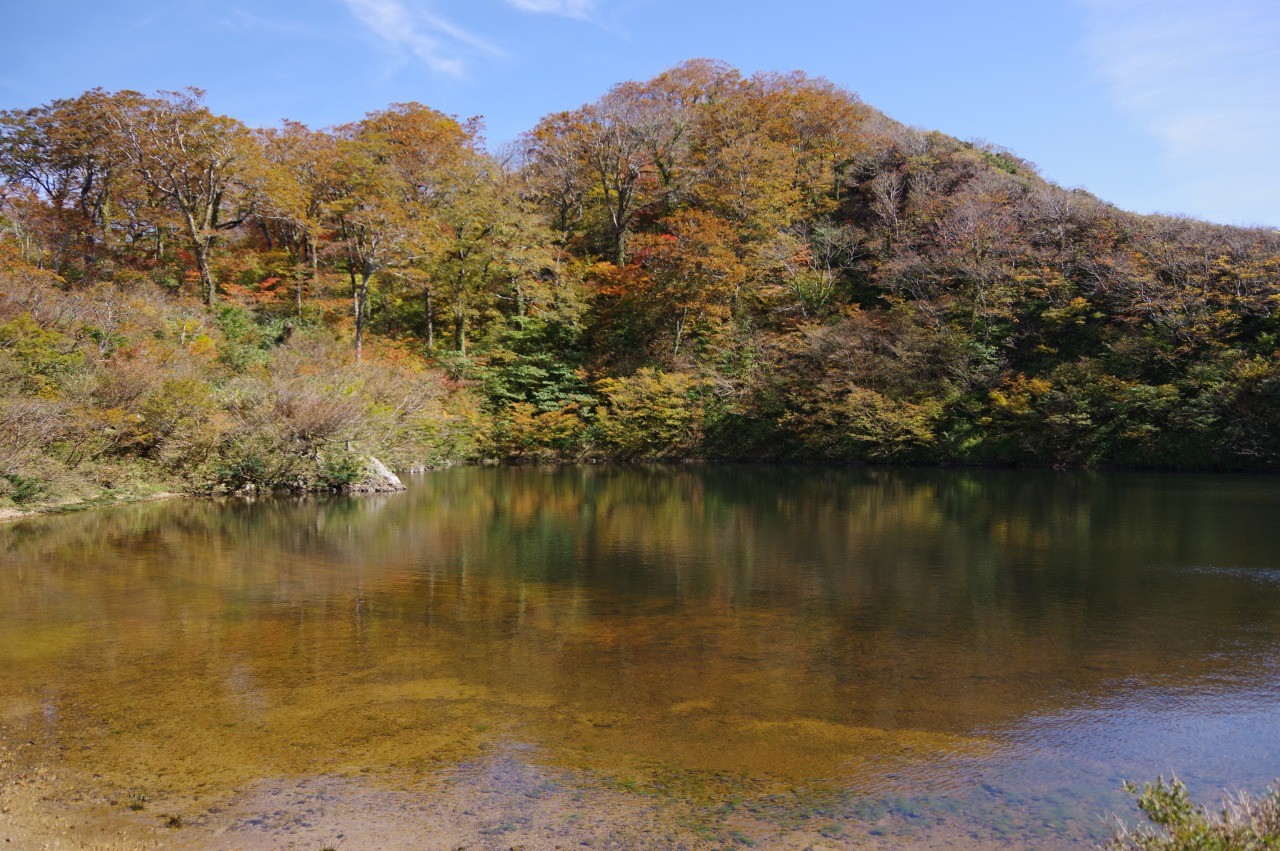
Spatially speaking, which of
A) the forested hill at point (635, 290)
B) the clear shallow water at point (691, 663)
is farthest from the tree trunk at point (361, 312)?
the clear shallow water at point (691, 663)

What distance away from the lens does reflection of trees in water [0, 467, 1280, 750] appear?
21.8ft

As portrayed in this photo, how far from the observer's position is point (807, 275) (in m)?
37.1

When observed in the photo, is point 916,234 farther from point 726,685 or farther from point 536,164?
point 726,685

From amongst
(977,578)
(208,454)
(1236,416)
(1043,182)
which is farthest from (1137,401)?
(208,454)

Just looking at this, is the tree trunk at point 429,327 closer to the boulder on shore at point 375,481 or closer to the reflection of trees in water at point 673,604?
the boulder on shore at point 375,481

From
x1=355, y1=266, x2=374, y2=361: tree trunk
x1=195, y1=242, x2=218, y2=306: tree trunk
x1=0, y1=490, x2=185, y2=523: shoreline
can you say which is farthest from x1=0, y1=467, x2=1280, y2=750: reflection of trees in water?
x1=195, y1=242, x2=218, y2=306: tree trunk

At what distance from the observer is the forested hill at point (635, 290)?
26.2 meters

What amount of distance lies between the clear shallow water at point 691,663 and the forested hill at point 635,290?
37.5 feet

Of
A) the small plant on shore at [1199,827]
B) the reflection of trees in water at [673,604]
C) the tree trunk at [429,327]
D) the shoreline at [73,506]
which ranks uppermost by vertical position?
the tree trunk at [429,327]

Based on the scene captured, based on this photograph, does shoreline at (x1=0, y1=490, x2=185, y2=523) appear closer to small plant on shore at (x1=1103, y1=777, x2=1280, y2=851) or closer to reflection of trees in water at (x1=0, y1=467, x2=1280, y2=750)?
reflection of trees in water at (x1=0, y1=467, x2=1280, y2=750)

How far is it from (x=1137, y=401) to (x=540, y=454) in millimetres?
22390

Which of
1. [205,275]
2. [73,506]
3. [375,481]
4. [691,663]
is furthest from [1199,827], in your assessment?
[205,275]

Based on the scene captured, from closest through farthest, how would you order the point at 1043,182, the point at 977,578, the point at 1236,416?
the point at 977,578, the point at 1236,416, the point at 1043,182

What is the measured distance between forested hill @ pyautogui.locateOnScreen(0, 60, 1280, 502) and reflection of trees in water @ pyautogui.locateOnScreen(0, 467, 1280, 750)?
8.73m
